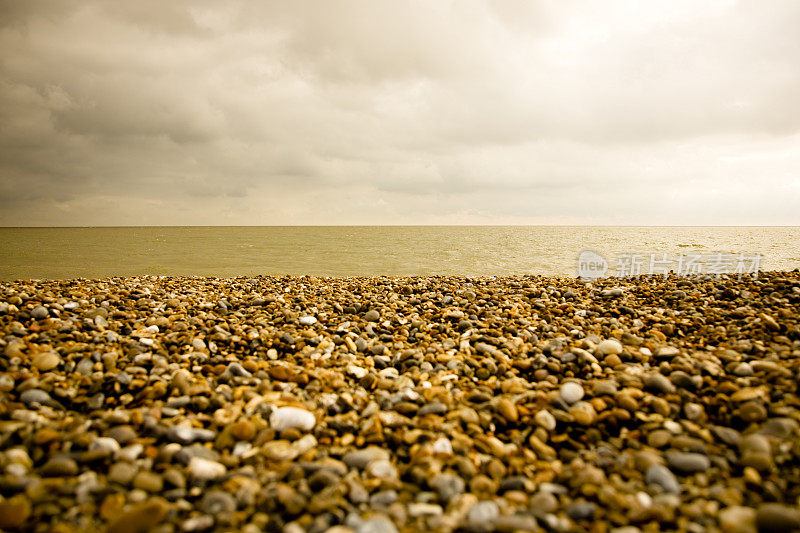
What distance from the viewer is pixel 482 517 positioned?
184cm

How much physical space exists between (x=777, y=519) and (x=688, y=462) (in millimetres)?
463

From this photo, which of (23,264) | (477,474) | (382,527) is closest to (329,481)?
(382,527)

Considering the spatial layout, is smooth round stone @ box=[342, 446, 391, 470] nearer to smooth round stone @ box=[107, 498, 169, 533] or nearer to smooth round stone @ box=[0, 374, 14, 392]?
smooth round stone @ box=[107, 498, 169, 533]

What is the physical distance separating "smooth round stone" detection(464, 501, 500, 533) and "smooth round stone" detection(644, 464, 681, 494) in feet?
3.01

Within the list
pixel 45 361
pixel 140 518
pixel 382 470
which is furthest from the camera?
pixel 45 361

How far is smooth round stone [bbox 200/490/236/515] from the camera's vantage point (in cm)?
188

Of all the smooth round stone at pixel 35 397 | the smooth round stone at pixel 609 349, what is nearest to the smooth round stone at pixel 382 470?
the smooth round stone at pixel 35 397

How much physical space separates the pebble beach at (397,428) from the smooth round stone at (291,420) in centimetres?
2

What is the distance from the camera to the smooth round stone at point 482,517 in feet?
5.76

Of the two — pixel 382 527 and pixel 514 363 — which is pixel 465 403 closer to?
pixel 514 363

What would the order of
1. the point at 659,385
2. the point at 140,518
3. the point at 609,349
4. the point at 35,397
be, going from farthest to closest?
the point at 609,349, the point at 659,385, the point at 35,397, the point at 140,518

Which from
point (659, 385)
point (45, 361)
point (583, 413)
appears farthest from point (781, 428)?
point (45, 361)

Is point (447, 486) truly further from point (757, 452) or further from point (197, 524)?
point (757, 452)

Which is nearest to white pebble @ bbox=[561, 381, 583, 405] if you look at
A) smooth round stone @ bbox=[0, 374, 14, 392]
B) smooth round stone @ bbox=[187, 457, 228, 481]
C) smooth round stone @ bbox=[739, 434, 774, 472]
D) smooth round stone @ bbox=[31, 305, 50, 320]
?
smooth round stone @ bbox=[739, 434, 774, 472]
